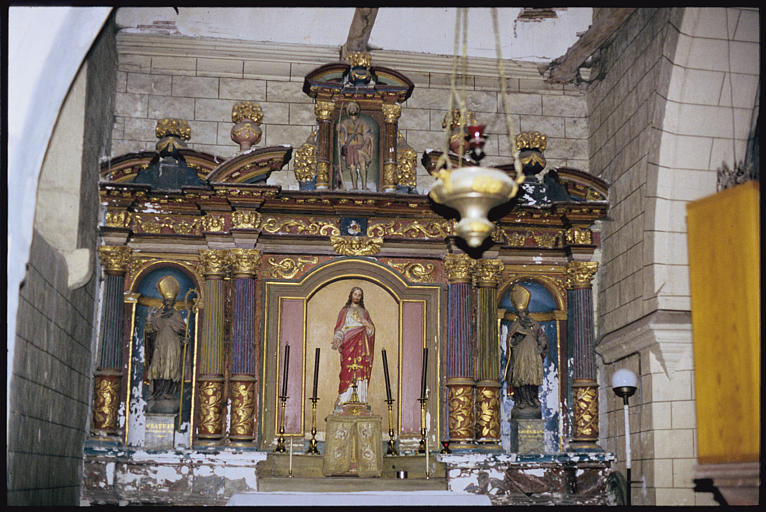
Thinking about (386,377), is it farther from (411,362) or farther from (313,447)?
(313,447)

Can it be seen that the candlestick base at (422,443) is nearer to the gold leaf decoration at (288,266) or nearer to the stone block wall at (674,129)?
the gold leaf decoration at (288,266)

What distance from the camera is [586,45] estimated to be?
36.6ft

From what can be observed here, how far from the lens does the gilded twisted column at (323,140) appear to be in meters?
10.5

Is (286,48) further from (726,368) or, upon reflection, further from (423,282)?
(726,368)

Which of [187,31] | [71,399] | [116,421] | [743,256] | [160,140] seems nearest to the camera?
[743,256]

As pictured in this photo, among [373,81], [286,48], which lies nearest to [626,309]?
[373,81]

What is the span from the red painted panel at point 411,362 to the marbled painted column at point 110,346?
2.76 metres

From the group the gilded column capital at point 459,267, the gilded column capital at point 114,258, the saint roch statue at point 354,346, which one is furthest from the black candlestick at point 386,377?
the gilded column capital at point 114,258

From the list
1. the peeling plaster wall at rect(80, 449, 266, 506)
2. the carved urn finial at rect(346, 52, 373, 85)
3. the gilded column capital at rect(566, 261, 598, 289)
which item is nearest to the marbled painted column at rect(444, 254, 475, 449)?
the gilded column capital at rect(566, 261, 598, 289)

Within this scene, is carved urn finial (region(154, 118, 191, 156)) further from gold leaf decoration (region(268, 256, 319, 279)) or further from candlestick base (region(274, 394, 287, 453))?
candlestick base (region(274, 394, 287, 453))

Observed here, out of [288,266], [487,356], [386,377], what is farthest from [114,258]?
[487,356]

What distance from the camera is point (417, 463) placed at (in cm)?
1003

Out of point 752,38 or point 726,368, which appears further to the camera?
point 752,38

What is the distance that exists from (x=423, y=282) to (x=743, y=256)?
131 inches
